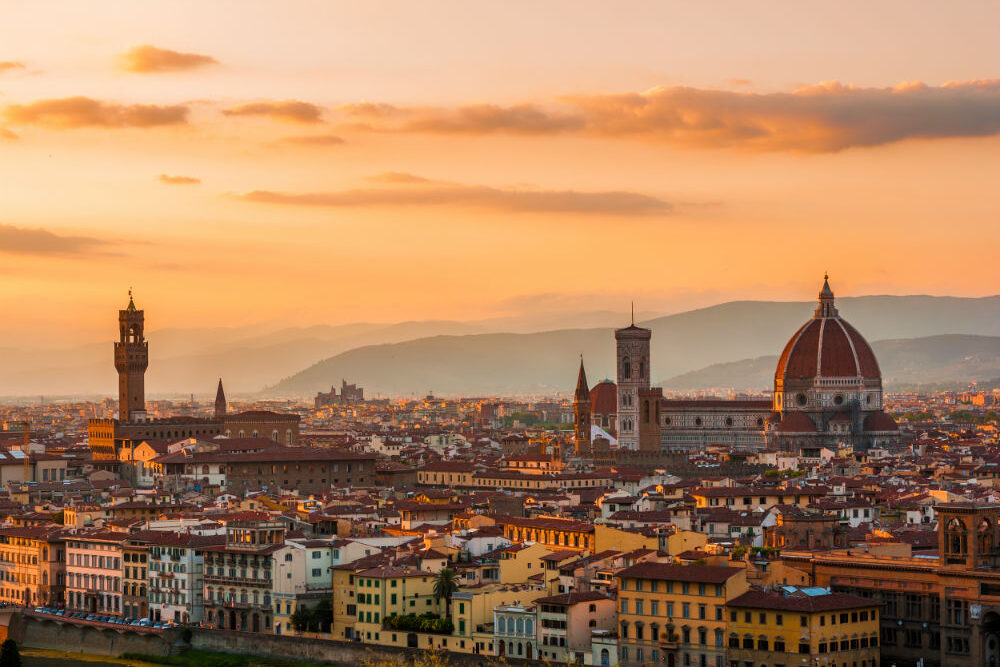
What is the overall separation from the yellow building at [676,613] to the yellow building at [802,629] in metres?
0.49

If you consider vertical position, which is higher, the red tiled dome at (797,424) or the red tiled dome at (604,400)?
the red tiled dome at (604,400)

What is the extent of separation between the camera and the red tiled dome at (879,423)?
524ft

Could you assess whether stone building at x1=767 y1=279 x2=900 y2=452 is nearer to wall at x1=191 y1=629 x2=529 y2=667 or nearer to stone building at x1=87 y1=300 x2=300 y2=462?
stone building at x1=87 y1=300 x2=300 y2=462

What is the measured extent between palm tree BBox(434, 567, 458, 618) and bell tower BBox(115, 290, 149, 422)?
281 ft

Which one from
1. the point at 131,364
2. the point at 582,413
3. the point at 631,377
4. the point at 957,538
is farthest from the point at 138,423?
the point at 957,538

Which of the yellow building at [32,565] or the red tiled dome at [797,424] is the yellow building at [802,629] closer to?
the yellow building at [32,565]

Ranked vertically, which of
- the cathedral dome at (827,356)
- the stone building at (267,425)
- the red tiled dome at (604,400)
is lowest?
the stone building at (267,425)

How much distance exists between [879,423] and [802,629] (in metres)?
111

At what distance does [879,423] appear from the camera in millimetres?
160375

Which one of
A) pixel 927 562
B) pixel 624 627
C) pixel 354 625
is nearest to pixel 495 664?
pixel 624 627

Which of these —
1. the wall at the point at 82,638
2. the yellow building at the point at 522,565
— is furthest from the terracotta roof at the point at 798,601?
the wall at the point at 82,638

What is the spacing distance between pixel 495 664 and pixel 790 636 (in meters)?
8.36

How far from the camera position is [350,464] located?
116m

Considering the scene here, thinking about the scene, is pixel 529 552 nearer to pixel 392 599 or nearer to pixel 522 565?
pixel 522 565
